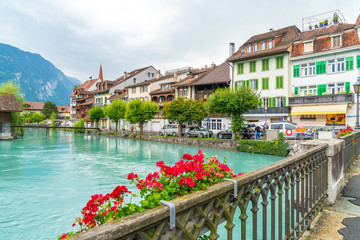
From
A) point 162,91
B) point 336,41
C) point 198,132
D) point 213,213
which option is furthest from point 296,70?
point 213,213

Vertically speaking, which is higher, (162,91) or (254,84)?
(162,91)

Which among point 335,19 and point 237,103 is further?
point 335,19

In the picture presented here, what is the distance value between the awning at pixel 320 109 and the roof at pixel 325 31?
9.14 m

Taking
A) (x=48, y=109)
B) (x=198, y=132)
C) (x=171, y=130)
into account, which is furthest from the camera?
(x=48, y=109)

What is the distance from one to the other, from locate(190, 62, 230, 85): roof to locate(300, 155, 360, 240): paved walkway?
115 ft

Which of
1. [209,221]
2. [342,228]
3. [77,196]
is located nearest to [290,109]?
[77,196]

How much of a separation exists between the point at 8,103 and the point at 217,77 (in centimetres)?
3537

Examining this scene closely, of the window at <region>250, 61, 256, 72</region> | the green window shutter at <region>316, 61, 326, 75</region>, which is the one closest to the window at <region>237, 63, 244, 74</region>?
the window at <region>250, 61, 256, 72</region>

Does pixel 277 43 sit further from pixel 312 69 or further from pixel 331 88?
pixel 331 88

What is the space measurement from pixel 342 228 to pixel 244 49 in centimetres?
3906

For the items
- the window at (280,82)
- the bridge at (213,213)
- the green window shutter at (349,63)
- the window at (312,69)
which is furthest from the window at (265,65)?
the bridge at (213,213)

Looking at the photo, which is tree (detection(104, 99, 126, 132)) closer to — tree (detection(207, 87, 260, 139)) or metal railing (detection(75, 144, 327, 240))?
tree (detection(207, 87, 260, 139))

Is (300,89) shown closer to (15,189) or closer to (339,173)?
(339,173)

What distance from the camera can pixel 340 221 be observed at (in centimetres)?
369
